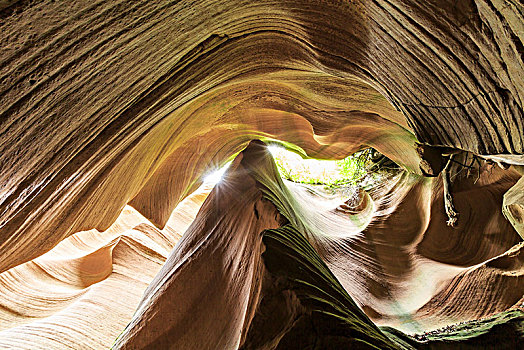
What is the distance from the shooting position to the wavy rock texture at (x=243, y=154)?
1.22m

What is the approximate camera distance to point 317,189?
26.7ft

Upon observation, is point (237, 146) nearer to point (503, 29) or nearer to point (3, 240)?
point (3, 240)

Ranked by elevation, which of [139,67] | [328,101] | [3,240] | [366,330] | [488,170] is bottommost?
[3,240]

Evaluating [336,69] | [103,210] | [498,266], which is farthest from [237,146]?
[498,266]

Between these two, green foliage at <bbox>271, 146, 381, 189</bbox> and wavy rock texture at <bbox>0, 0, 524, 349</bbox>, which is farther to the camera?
green foliage at <bbox>271, 146, 381, 189</bbox>

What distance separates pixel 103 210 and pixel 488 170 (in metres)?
4.69

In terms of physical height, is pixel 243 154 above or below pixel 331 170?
below

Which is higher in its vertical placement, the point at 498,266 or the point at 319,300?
the point at 498,266

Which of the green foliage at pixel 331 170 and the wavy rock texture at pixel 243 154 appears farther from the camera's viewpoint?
the green foliage at pixel 331 170

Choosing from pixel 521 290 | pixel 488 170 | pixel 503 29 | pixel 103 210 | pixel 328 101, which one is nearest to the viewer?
pixel 503 29

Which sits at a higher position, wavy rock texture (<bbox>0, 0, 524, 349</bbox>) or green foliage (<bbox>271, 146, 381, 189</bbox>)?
green foliage (<bbox>271, 146, 381, 189</bbox>)

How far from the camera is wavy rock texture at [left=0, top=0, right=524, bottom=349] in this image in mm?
1220

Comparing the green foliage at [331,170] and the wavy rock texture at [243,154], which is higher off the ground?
the green foliage at [331,170]

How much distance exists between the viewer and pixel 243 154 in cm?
375
